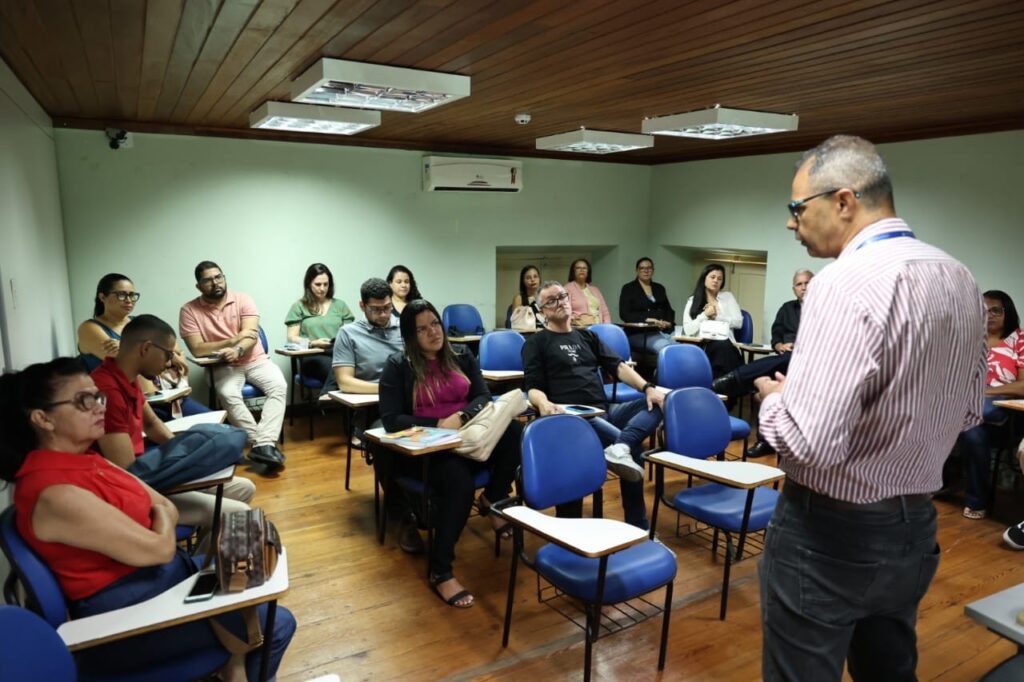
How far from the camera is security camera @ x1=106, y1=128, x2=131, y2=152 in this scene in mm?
5262

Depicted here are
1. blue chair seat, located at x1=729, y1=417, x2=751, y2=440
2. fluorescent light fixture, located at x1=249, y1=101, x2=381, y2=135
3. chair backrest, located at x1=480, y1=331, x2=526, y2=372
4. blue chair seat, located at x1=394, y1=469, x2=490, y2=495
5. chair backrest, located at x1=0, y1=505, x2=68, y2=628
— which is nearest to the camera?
chair backrest, located at x1=0, y1=505, x2=68, y2=628

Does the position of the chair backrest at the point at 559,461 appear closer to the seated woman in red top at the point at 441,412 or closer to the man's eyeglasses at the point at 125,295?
the seated woman in red top at the point at 441,412

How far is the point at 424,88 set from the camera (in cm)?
338

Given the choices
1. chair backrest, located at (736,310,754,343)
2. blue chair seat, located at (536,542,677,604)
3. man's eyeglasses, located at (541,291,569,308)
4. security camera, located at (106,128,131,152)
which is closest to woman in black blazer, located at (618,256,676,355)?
chair backrest, located at (736,310,754,343)

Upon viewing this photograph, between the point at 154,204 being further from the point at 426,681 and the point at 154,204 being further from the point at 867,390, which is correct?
the point at 867,390

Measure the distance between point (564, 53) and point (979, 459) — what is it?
3531mm

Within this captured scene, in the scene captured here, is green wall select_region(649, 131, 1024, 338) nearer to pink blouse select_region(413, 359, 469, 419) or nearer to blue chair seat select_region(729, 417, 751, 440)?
blue chair seat select_region(729, 417, 751, 440)

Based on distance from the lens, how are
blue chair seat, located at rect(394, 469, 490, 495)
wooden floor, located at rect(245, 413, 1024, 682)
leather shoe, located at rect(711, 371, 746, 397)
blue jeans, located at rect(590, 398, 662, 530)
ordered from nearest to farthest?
wooden floor, located at rect(245, 413, 1024, 682), blue chair seat, located at rect(394, 469, 490, 495), blue jeans, located at rect(590, 398, 662, 530), leather shoe, located at rect(711, 371, 746, 397)

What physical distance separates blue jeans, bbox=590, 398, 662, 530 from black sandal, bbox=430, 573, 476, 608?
3.16 feet

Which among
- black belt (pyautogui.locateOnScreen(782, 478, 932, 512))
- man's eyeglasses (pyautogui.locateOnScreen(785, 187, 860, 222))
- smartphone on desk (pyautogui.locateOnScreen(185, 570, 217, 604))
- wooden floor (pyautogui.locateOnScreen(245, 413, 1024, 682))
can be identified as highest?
man's eyeglasses (pyautogui.locateOnScreen(785, 187, 860, 222))

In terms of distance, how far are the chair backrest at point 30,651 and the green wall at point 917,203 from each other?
4015 mm

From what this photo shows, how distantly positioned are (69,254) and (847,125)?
20.4 ft

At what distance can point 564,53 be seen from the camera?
3.04 m

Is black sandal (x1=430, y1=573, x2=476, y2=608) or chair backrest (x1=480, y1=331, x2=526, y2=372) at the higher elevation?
chair backrest (x1=480, y1=331, x2=526, y2=372)
